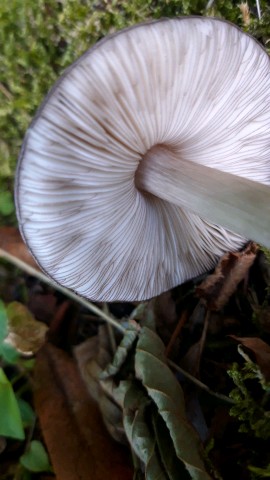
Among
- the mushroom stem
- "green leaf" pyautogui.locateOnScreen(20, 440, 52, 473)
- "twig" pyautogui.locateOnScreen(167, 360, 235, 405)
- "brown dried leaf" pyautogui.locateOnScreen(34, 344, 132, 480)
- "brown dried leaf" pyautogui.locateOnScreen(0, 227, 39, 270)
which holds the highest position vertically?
the mushroom stem

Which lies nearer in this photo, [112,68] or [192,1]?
[112,68]

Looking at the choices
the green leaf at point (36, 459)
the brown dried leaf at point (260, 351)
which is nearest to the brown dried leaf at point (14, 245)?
the green leaf at point (36, 459)

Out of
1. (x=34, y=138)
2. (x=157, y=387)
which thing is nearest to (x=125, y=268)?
(x=157, y=387)

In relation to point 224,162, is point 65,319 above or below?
below

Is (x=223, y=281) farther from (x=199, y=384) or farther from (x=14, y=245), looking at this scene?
(x=14, y=245)

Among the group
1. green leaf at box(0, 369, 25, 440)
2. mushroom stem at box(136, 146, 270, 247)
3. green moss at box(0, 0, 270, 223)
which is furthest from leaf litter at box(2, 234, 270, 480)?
green moss at box(0, 0, 270, 223)

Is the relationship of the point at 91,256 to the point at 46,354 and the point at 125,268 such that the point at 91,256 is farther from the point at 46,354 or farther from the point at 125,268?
the point at 46,354

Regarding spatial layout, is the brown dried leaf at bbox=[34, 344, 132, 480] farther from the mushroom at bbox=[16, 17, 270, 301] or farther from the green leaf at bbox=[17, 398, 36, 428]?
the mushroom at bbox=[16, 17, 270, 301]
